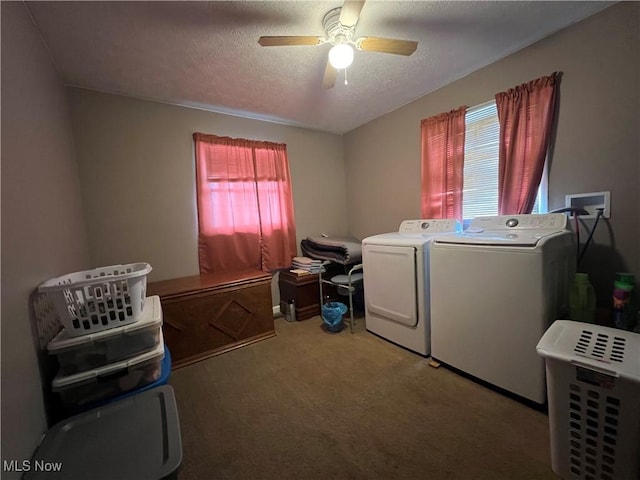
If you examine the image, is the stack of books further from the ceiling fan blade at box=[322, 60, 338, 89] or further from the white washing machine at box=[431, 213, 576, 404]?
the ceiling fan blade at box=[322, 60, 338, 89]

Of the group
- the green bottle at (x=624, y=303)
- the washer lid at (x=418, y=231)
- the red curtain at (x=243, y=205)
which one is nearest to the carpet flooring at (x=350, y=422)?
the green bottle at (x=624, y=303)

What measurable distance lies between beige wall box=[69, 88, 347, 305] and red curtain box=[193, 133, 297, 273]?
0.12 metres

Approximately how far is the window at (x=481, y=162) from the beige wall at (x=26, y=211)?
282 cm

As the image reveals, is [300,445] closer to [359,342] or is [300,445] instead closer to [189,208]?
[359,342]

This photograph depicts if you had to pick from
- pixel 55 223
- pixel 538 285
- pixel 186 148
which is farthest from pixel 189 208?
pixel 538 285

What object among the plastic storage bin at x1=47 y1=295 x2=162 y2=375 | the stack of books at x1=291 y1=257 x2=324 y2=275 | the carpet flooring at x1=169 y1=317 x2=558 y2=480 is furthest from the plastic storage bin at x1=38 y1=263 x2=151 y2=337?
the stack of books at x1=291 y1=257 x2=324 y2=275

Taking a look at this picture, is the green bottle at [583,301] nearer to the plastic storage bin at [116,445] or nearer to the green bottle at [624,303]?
the green bottle at [624,303]

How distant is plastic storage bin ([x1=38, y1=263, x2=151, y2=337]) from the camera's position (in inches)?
40.3

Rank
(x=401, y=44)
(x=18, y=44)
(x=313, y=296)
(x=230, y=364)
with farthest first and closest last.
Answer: (x=313, y=296) < (x=230, y=364) < (x=401, y=44) < (x=18, y=44)

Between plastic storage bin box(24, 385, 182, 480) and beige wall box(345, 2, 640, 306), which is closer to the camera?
plastic storage bin box(24, 385, 182, 480)

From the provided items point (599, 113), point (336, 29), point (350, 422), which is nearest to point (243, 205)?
point (336, 29)

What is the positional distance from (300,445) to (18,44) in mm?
2338

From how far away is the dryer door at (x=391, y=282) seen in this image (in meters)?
1.97

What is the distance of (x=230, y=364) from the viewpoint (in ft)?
6.63
